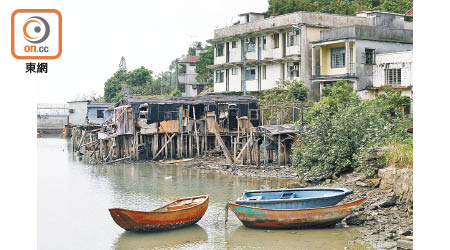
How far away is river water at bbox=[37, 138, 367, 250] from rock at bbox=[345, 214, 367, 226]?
0.30 meters

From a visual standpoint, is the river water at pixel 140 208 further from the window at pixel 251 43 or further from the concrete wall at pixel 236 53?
the concrete wall at pixel 236 53

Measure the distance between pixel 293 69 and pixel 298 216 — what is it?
22.3 m

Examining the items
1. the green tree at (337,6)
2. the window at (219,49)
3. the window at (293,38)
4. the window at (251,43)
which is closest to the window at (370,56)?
the window at (293,38)

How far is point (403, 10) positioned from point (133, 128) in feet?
71.5

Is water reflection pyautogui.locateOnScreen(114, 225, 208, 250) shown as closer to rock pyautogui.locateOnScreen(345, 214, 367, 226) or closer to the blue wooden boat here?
the blue wooden boat

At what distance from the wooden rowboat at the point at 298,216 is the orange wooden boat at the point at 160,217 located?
1382mm

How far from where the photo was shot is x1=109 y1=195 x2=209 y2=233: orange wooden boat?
1421 centimetres

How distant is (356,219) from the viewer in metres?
14.7

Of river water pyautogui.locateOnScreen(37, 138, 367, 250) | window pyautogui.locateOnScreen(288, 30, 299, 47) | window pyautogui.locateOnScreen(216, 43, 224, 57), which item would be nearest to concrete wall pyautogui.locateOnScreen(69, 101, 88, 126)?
window pyautogui.locateOnScreen(216, 43, 224, 57)

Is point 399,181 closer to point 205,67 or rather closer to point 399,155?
point 399,155

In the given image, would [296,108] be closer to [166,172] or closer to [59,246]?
[166,172]

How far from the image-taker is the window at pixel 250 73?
39.4m

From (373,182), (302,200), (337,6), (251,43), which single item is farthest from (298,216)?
(337,6)

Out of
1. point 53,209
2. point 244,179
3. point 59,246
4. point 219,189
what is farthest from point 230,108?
point 59,246
